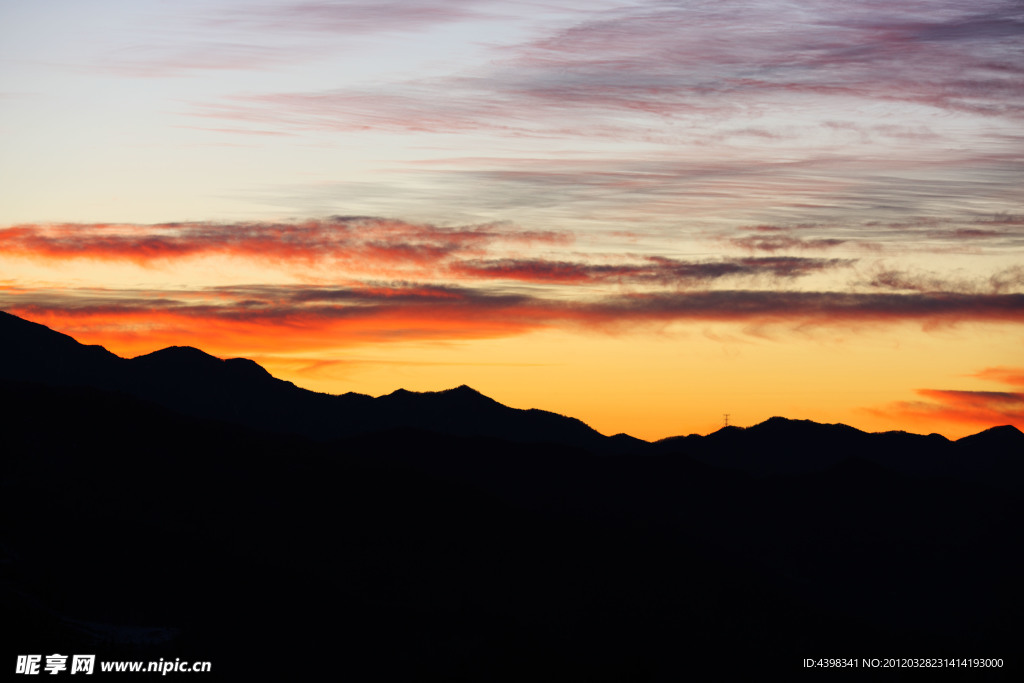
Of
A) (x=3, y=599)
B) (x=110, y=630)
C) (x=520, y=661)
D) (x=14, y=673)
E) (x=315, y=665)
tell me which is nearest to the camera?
(x=14, y=673)

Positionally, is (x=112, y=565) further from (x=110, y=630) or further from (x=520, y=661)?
(x=520, y=661)

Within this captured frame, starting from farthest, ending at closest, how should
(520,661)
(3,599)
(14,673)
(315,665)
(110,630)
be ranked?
(520,661)
(315,665)
(110,630)
(3,599)
(14,673)

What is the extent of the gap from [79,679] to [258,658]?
3159 centimetres

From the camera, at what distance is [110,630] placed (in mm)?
161125

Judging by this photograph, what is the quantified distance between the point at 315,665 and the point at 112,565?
38072 mm

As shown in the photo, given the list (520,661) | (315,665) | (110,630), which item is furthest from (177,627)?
(520,661)

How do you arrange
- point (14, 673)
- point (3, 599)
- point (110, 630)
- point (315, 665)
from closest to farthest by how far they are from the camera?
point (14, 673), point (3, 599), point (110, 630), point (315, 665)

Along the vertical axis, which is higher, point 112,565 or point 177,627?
point 112,565

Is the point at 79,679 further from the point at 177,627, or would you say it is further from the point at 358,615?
the point at 358,615

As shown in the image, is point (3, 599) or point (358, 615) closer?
point (3, 599)

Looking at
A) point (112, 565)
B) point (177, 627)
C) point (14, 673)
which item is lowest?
point (14, 673)

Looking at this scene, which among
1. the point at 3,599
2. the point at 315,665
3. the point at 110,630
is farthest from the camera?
the point at 315,665

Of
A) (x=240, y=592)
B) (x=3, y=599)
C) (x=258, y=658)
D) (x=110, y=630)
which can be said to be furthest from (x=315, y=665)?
(x=3, y=599)

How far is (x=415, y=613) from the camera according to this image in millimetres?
194750
